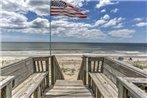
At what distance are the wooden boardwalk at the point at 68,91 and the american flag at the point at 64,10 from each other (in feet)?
5.95

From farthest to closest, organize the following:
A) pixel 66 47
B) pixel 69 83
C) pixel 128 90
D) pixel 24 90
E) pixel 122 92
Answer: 1. pixel 66 47
2. pixel 69 83
3. pixel 24 90
4. pixel 122 92
5. pixel 128 90

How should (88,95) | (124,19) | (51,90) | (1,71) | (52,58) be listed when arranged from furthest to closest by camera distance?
1. (124,19)
2. (52,58)
3. (51,90)
4. (88,95)
5. (1,71)

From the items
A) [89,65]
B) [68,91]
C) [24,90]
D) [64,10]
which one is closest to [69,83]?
[89,65]

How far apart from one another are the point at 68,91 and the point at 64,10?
2383 millimetres

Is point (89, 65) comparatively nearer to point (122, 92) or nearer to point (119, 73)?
point (119, 73)

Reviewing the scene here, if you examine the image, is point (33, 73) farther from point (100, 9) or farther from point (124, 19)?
point (124, 19)

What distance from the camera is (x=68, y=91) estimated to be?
6.50 meters

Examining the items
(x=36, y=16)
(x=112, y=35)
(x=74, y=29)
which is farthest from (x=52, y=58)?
(x=112, y=35)

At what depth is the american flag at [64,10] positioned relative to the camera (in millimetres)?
7879

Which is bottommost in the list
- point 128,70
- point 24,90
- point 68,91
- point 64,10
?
point 68,91

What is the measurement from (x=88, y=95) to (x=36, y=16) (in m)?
48.8

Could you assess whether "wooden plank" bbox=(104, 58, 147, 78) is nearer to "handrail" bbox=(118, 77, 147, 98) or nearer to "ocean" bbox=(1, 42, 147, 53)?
"handrail" bbox=(118, 77, 147, 98)

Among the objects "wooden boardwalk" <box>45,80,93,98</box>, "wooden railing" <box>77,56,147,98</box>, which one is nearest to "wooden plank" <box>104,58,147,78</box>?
"wooden railing" <box>77,56,147,98</box>

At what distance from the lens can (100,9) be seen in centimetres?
5291
